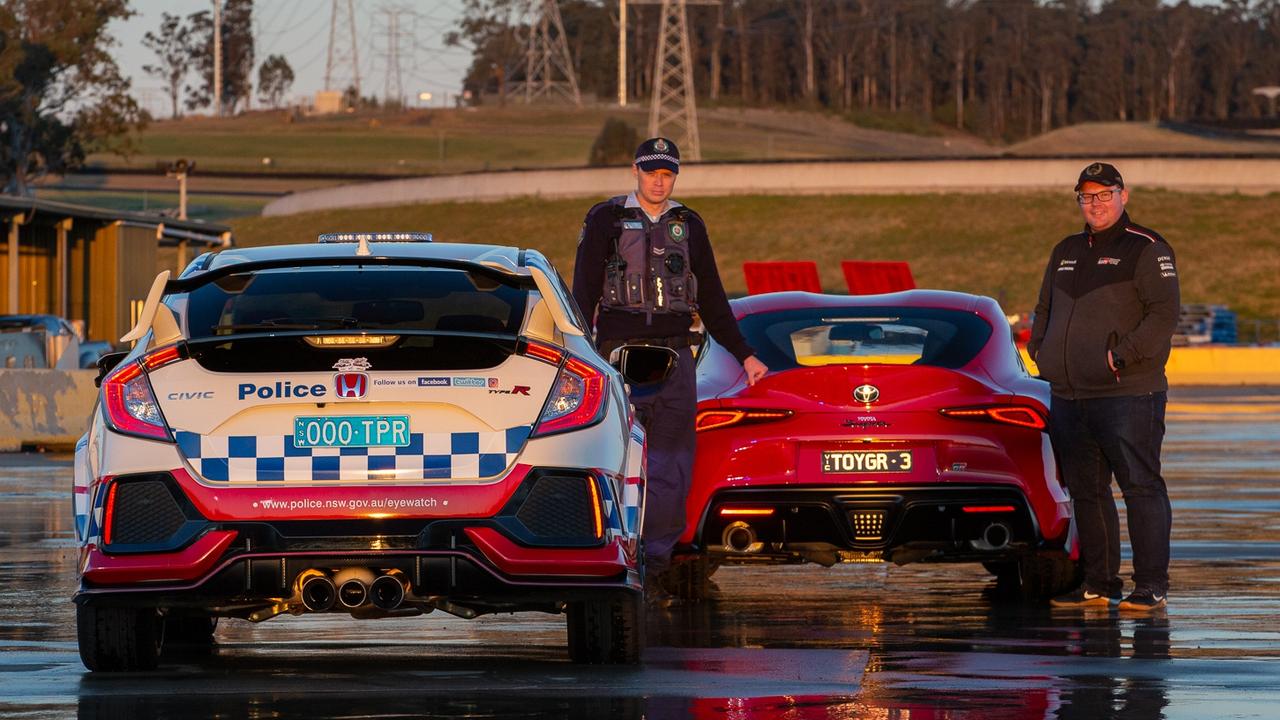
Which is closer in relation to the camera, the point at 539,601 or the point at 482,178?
the point at 539,601

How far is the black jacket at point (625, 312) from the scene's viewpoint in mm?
9820

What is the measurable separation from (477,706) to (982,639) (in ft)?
8.41

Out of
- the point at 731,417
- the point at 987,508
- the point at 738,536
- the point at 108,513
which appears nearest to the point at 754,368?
the point at 731,417

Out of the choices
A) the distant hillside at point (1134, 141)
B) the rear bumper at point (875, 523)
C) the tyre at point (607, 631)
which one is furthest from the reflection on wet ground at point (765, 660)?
the distant hillside at point (1134, 141)

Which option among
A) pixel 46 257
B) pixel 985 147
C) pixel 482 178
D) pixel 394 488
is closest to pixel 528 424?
pixel 394 488

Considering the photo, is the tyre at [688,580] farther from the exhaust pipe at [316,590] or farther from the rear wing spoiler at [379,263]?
the exhaust pipe at [316,590]

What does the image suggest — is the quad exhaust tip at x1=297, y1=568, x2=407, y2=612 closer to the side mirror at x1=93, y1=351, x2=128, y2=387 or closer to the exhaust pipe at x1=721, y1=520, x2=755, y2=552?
the side mirror at x1=93, y1=351, x2=128, y2=387

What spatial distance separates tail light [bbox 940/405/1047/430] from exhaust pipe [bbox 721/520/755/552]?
950 millimetres

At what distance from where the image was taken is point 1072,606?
9914mm

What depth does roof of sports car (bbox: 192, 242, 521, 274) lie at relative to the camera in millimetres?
7652

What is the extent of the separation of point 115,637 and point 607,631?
1.56 meters

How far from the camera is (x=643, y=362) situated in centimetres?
858

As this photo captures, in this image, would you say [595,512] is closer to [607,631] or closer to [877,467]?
[607,631]

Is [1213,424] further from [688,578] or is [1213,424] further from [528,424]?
[528,424]
